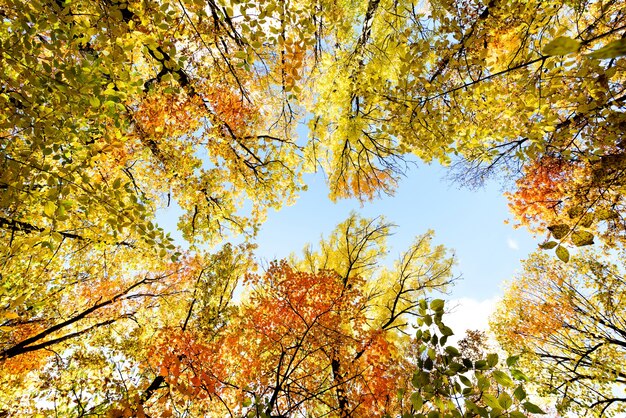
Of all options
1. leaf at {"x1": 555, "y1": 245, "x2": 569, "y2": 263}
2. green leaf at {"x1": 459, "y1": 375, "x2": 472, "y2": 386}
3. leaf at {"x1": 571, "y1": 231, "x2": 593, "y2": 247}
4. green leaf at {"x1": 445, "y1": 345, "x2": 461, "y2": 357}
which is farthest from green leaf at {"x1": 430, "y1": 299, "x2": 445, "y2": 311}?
leaf at {"x1": 571, "y1": 231, "x2": 593, "y2": 247}

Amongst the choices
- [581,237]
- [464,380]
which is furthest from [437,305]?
[581,237]

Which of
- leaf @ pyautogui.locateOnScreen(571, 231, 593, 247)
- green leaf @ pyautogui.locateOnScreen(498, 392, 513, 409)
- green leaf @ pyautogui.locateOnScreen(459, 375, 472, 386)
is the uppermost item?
leaf @ pyautogui.locateOnScreen(571, 231, 593, 247)

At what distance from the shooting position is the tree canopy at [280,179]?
10.1 ft

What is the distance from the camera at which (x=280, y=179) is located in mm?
7164

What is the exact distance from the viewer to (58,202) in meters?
2.02

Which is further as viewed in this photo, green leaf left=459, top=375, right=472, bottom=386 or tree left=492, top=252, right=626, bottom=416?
tree left=492, top=252, right=626, bottom=416

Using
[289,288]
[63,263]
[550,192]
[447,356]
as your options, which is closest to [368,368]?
[289,288]

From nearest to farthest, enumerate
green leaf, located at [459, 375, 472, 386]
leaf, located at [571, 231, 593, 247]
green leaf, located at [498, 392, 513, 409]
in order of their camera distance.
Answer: green leaf, located at [498, 392, 513, 409] → green leaf, located at [459, 375, 472, 386] → leaf, located at [571, 231, 593, 247]

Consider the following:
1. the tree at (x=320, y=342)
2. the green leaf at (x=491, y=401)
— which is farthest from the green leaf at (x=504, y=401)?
the tree at (x=320, y=342)

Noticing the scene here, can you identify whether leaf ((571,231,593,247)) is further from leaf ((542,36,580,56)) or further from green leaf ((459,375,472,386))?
leaf ((542,36,580,56))

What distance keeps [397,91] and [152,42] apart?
9.49 feet

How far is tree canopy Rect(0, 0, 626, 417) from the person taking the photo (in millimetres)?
3082

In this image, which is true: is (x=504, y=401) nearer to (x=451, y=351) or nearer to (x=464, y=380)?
(x=464, y=380)

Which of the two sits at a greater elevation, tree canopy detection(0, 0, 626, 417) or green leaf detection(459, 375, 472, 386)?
tree canopy detection(0, 0, 626, 417)
